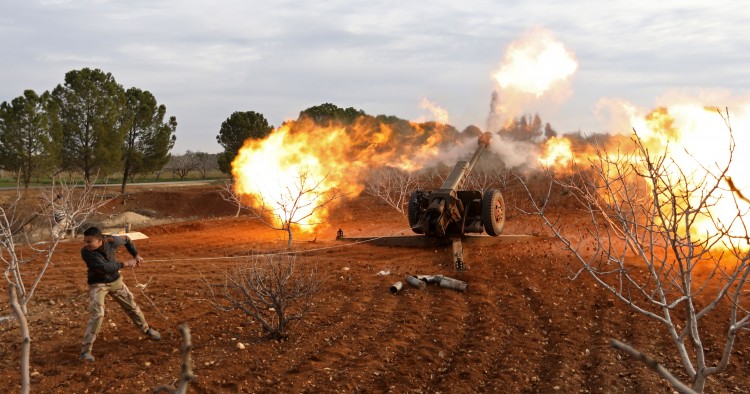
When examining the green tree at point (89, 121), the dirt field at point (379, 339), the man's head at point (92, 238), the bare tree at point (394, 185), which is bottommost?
the dirt field at point (379, 339)

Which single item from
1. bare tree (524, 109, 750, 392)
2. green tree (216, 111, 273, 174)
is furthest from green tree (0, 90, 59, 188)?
bare tree (524, 109, 750, 392)

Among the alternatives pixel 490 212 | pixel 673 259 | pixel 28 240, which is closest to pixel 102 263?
pixel 28 240

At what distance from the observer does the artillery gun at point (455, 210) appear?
597 inches

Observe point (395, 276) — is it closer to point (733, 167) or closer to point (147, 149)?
point (733, 167)

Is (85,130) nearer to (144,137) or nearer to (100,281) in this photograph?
(144,137)

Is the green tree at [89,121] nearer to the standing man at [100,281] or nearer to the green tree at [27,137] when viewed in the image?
the green tree at [27,137]

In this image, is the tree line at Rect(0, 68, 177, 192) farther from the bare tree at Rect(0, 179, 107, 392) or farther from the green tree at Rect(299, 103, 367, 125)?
the bare tree at Rect(0, 179, 107, 392)

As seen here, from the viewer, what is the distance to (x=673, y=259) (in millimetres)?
12070

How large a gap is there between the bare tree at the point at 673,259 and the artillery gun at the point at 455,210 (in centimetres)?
263

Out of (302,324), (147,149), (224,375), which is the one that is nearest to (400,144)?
(147,149)

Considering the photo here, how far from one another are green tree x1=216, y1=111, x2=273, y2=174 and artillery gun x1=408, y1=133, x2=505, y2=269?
2870 centimetres

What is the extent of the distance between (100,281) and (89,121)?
34035mm

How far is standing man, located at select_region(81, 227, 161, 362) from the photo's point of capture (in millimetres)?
7625

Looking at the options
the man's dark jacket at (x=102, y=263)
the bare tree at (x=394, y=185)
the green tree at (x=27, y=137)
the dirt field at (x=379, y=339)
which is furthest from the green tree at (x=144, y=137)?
the man's dark jacket at (x=102, y=263)
